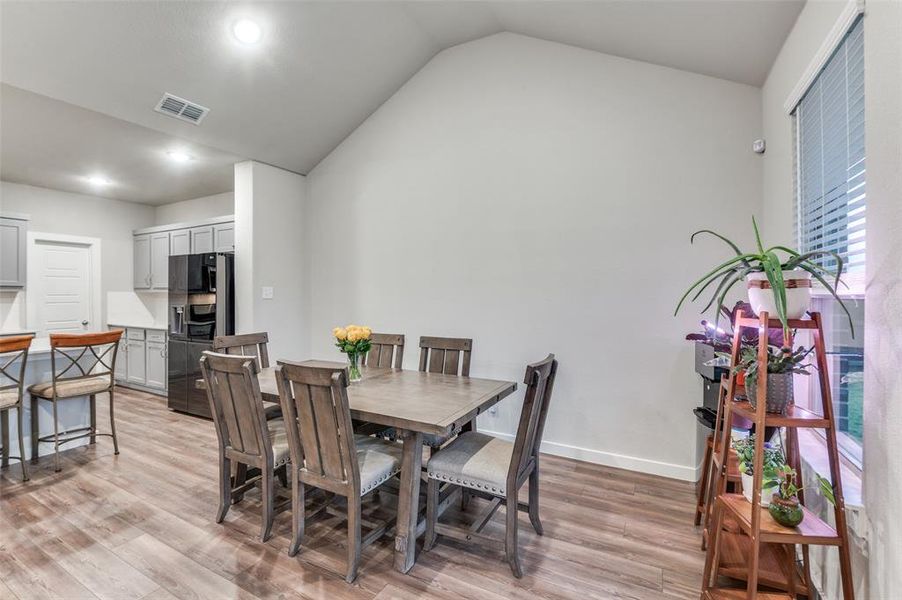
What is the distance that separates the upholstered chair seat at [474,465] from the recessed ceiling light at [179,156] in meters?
4.11

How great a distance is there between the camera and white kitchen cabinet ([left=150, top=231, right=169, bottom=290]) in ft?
18.0

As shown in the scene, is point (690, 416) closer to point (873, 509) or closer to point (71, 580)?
point (873, 509)

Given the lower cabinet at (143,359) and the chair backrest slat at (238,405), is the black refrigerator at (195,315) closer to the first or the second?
the lower cabinet at (143,359)

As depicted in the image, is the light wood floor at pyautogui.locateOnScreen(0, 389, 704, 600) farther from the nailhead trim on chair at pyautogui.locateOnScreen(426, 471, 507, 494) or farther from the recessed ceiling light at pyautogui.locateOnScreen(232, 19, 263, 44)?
the recessed ceiling light at pyautogui.locateOnScreen(232, 19, 263, 44)

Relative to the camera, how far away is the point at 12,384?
314 centimetres

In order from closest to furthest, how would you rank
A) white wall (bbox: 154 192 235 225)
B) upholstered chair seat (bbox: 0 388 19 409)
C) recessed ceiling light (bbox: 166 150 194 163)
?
upholstered chair seat (bbox: 0 388 19 409), recessed ceiling light (bbox: 166 150 194 163), white wall (bbox: 154 192 235 225)

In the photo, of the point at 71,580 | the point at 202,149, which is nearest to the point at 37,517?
the point at 71,580

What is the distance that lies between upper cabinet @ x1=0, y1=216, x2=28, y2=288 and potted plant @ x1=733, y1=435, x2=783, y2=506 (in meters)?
6.82

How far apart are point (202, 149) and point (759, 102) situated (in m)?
4.72

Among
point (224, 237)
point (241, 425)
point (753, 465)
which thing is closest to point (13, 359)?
point (241, 425)

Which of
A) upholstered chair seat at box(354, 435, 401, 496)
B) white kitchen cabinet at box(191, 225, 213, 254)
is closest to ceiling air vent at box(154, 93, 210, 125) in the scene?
white kitchen cabinet at box(191, 225, 213, 254)

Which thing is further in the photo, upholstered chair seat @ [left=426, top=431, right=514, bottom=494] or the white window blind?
upholstered chair seat @ [left=426, top=431, right=514, bottom=494]

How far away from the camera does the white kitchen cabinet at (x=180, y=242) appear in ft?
16.9

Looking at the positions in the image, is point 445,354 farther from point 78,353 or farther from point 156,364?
point 156,364
